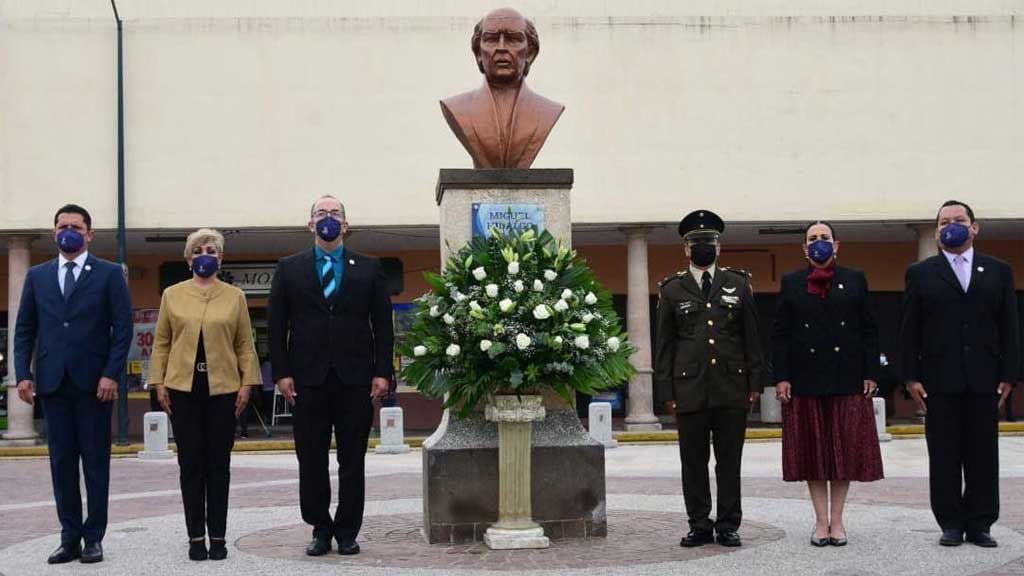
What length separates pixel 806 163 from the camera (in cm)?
2572

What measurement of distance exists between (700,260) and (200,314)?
328cm

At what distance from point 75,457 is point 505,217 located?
3.34 meters

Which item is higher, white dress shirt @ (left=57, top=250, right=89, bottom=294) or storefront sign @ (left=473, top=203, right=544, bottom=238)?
storefront sign @ (left=473, top=203, right=544, bottom=238)

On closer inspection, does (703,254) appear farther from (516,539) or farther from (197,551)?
(197,551)

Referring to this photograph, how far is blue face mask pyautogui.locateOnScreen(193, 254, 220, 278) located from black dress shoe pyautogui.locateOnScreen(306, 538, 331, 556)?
1834 mm

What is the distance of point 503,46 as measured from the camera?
378 inches

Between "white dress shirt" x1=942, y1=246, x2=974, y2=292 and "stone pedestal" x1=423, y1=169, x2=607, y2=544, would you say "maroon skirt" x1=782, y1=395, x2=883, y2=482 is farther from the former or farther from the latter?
"stone pedestal" x1=423, y1=169, x2=607, y2=544

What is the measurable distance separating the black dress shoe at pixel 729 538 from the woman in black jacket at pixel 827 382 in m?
0.48

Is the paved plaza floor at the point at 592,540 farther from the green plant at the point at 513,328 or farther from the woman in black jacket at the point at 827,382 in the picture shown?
the green plant at the point at 513,328

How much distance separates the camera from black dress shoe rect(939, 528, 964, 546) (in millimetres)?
8203

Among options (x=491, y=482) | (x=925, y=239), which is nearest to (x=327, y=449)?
(x=491, y=482)

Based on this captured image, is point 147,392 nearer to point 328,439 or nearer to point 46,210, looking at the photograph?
point 46,210

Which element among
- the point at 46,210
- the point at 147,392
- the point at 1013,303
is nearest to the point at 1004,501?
the point at 1013,303

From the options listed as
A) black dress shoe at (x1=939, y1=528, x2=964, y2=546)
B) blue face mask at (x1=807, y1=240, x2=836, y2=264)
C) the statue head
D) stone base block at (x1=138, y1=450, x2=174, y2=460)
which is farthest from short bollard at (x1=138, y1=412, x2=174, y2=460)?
black dress shoe at (x1=939, y1=528, x2=964, y2=546)
